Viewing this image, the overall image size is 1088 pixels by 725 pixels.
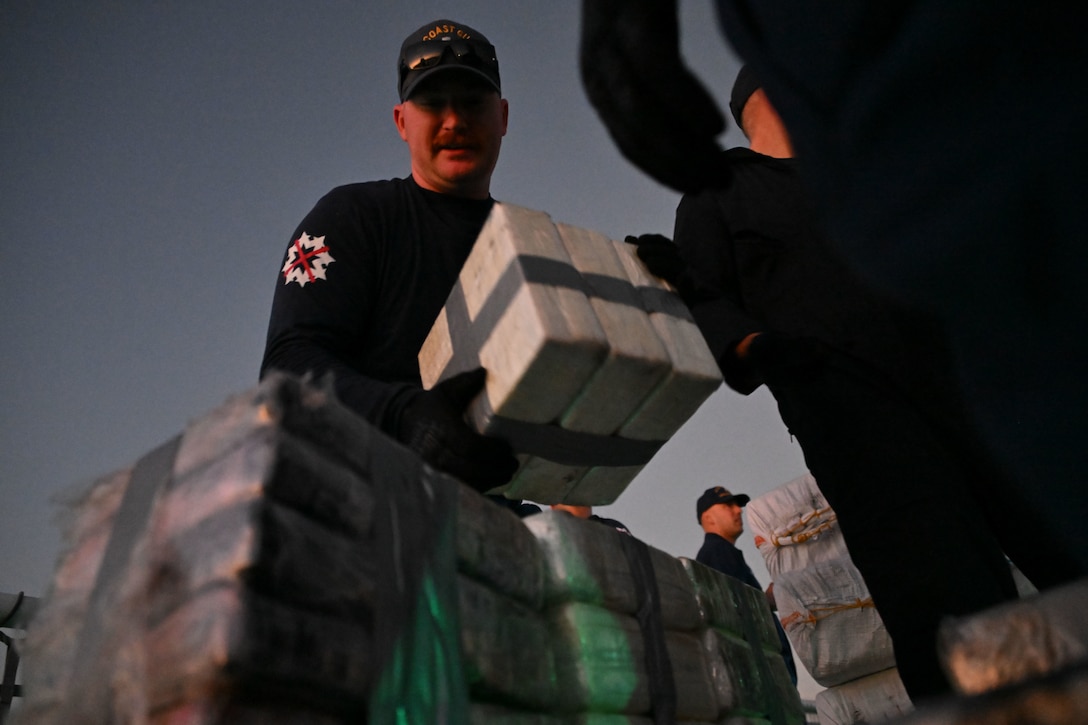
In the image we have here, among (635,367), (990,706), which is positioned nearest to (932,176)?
(990,706)

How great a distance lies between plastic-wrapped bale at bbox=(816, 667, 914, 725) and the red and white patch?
13.3ft

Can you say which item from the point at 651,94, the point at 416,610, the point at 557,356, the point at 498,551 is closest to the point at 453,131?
the point at 651,94

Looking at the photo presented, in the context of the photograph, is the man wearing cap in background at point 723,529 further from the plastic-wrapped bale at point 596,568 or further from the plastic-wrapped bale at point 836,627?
the plastic-wrapped bale at point 596,568

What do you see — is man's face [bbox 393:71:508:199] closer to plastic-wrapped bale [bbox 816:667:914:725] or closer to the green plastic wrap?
the green plastic wrap

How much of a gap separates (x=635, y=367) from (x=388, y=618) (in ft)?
3.13

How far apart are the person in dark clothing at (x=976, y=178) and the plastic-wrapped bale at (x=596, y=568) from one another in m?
0.84

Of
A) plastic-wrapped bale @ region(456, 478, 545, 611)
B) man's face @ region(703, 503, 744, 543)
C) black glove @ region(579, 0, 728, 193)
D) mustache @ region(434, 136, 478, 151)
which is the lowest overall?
plastic-wrapped bale @ region(456, 478, 545, 611)

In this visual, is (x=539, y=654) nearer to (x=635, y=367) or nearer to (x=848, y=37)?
(x=635, y=367)

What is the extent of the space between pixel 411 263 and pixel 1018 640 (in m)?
1.91

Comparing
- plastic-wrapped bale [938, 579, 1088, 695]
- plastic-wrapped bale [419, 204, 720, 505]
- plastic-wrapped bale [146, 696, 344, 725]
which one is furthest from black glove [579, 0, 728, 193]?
plastic-wrapped bale [146, 696, 344, 725]

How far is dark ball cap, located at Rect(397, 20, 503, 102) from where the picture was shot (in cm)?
256

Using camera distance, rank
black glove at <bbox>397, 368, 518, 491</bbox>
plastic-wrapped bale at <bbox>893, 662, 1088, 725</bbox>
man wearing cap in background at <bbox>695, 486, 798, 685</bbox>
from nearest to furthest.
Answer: plastic-wrapped bale at <bbox>893, 662, 1088, 725</bbox>, black glove at <bbox>397, 368, 518, 491</bbox>, man wearing cap in background at <bbox>695, 486, 798, 685</bbox>

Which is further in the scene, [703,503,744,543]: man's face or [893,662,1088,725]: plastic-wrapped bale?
[703,503,744,543]: man's face

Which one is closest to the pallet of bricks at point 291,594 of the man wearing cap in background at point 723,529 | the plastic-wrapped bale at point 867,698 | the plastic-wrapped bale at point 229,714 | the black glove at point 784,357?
the plastic-wrapped bale at point 229,714
